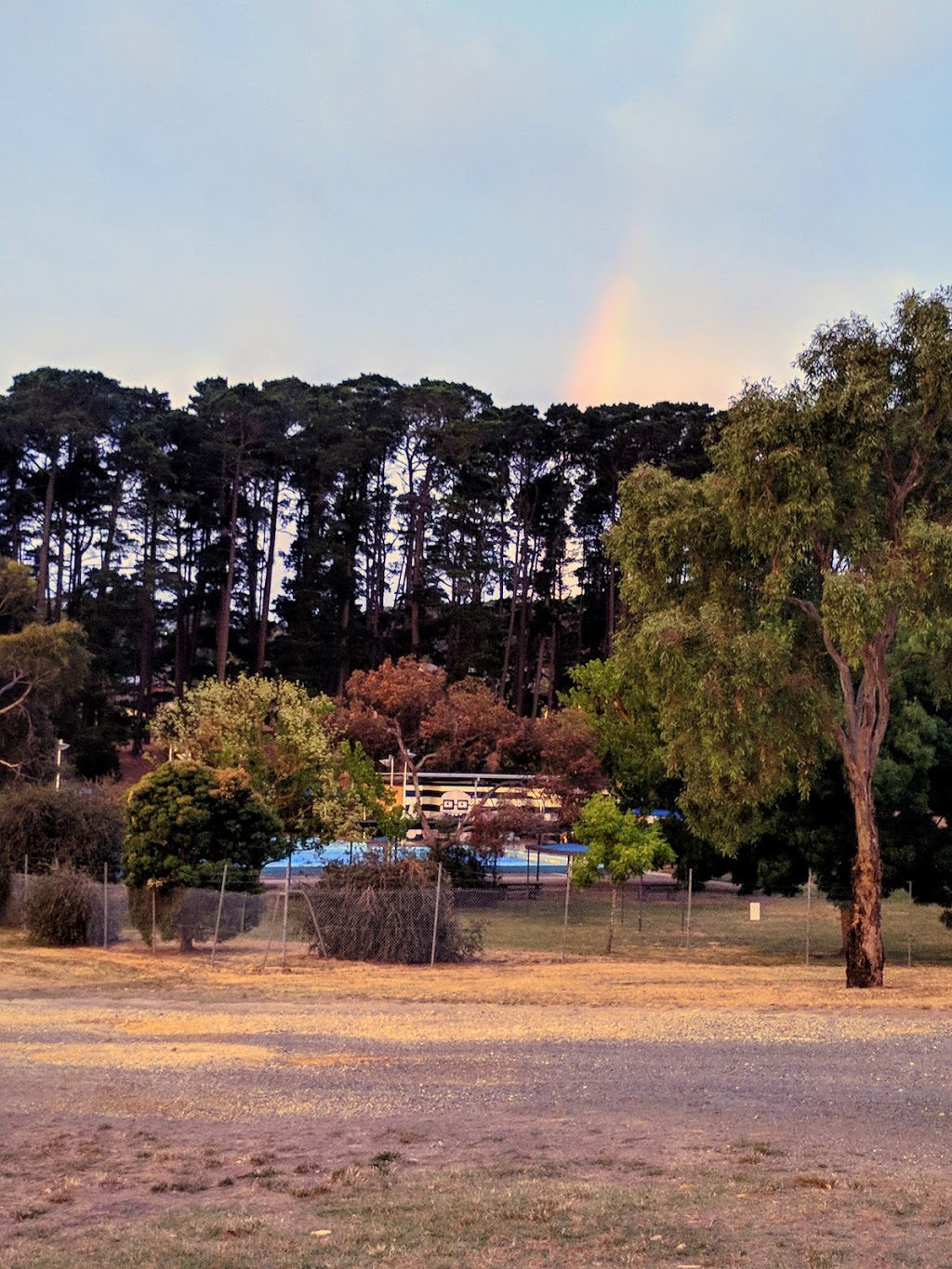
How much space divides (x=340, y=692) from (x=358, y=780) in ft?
143

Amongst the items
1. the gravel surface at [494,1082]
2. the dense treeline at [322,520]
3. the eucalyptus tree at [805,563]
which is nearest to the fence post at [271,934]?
the gravel surface at [494,1082]

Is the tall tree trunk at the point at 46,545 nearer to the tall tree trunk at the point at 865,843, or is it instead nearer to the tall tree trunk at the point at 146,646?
the tall tree trunk at the point at 146,646

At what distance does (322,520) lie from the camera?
312 ft

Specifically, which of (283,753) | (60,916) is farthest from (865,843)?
(283,753)

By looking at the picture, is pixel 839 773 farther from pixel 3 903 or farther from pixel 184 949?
pixel 3 903

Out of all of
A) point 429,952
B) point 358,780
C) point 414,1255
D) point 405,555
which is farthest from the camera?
point 405,555

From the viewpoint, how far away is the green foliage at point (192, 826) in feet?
104

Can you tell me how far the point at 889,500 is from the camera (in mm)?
24719

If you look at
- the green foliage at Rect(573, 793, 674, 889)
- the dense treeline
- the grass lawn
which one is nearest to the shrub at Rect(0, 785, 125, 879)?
the grass lawn

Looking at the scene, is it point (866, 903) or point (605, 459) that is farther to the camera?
point (605, 459)

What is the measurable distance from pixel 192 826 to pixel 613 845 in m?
10.8

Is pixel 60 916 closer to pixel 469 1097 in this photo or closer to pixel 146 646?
pixel 469 1097

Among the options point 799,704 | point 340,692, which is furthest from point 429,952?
point 340,692

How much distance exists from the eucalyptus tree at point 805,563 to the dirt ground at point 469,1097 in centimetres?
456
